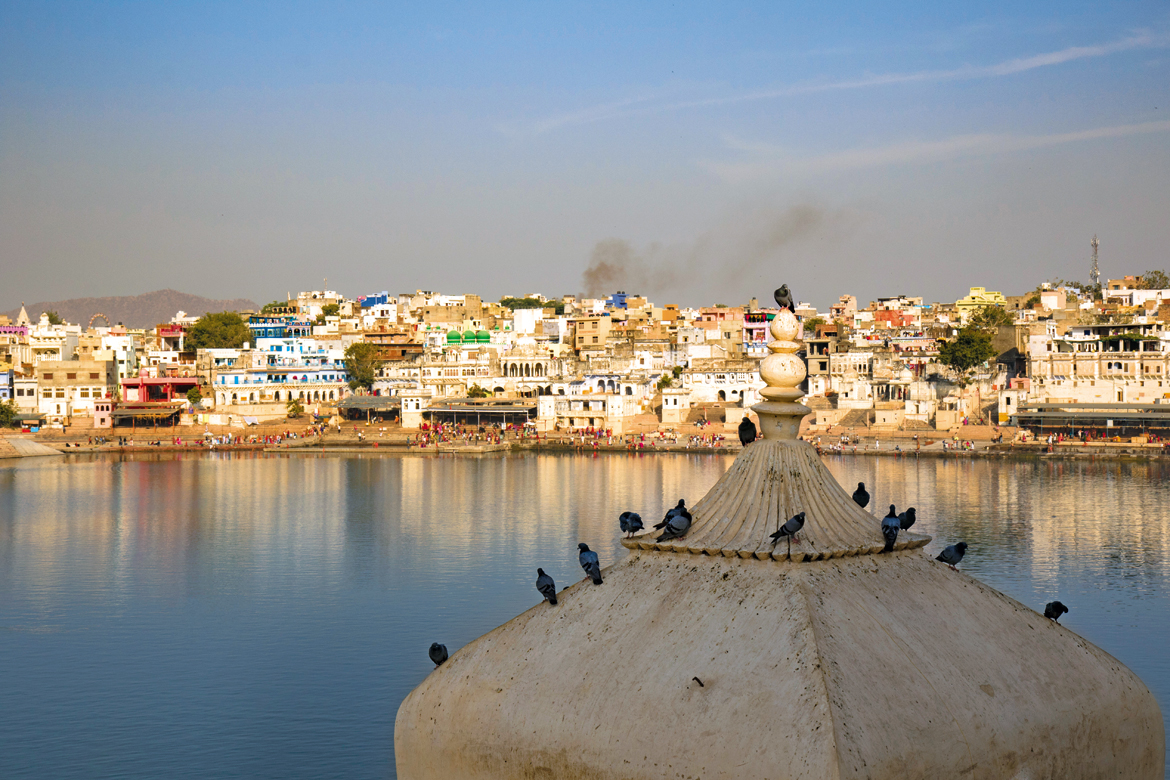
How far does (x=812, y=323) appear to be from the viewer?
76938mm

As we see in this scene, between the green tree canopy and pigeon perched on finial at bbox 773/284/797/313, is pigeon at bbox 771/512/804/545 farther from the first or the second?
the green tree canopy

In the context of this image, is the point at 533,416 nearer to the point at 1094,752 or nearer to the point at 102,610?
the point at 102,610

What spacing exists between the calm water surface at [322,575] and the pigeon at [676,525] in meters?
7.03

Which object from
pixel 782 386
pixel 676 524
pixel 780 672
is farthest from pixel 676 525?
pixel 780 672

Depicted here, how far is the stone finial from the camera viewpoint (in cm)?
875

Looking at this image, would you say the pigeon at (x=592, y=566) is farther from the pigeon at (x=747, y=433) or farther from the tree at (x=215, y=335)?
the tree at (x=215, y=335)

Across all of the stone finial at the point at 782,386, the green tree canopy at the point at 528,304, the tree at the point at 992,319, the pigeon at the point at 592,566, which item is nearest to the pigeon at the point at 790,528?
the stone finial at the point at 782,386

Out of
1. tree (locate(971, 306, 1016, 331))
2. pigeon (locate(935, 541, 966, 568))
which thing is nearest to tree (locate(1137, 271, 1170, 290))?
tree (locate(971, 306, 1016, 331))

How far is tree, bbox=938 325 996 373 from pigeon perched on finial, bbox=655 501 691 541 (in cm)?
5383

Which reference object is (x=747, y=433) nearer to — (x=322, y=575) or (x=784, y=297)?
(x=784, y=297)

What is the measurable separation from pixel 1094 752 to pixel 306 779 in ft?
28.9

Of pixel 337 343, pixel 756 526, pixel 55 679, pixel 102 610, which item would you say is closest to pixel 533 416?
pixel 337 343

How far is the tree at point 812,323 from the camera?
73.0 metres

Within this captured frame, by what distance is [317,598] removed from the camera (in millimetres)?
24547
